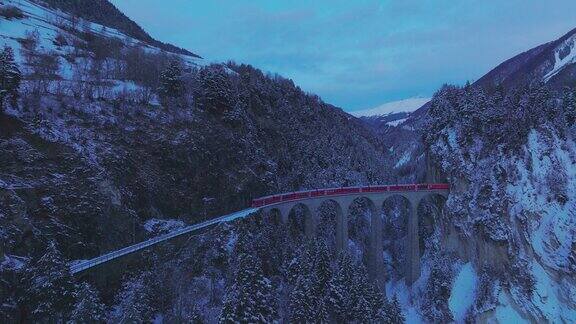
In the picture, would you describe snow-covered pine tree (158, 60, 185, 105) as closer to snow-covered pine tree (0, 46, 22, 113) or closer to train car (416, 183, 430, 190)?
snow-covered pine tree (0, 46, 22, 113)

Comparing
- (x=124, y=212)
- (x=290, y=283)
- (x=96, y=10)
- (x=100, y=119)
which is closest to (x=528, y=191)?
(x=290, y=283)

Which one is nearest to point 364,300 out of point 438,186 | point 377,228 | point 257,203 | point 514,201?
point 257,203

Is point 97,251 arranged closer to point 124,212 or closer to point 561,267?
point 124,212

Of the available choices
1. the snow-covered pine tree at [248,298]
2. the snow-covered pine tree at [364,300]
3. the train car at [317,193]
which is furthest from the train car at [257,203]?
the snow-covered pine tree at [248,298]

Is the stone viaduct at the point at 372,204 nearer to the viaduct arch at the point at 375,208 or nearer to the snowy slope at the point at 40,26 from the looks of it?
the viaduct arch at the point at 375,208

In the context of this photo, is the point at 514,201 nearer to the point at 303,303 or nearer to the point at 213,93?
the point at 303,303

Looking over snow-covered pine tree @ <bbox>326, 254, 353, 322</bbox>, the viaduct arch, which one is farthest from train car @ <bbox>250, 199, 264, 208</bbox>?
snow-covered pine tree @ <bbox>326, 254, 353, 322</bbox>

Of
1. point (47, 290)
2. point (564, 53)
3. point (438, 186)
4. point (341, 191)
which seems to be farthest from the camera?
point (564, 53)
